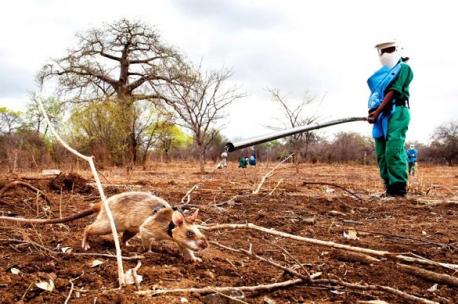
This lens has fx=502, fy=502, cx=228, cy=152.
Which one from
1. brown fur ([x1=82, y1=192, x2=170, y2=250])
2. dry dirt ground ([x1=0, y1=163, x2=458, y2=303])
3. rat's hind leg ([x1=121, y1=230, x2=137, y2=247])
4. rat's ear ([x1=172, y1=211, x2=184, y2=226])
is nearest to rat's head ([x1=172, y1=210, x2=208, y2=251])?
rat's ear ([x1=172, y1=211, x2=184, y2=226])

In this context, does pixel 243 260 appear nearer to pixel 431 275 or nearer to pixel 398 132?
pixel 431 275

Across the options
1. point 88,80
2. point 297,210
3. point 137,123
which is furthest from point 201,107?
point 297,210

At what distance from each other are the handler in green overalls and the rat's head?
4951mm

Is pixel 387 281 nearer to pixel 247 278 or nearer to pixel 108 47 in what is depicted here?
pixel 247 278

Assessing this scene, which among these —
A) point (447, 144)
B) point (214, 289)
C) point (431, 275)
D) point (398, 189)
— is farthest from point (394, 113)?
point (447, 144)

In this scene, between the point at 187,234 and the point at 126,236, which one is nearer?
the point at 187,234

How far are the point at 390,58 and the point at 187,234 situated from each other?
220 inches

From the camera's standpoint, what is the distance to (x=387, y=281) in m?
3.07

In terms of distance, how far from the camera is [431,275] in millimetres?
3049

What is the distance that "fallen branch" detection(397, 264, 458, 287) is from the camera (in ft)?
9.67

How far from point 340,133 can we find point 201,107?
32.1 m

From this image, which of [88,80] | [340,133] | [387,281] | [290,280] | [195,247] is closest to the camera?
[290,280]

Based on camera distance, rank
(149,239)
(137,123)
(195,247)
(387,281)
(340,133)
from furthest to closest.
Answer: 1. (340,133)
2. (137,123)
3. (149,239)
4. (195,247)
5. (387,281)

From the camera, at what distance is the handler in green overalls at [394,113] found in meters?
7.68
